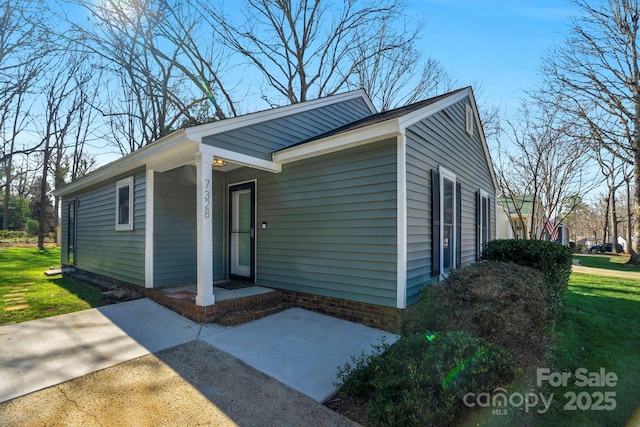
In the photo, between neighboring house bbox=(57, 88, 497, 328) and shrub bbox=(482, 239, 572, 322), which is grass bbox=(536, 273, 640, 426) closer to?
shrub bbox=(482, 239, 572, 322)

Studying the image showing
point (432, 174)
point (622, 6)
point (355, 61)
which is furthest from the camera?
point (355, 61)

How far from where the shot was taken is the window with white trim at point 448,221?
572cm

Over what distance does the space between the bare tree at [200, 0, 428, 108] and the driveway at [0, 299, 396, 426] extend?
449 inches

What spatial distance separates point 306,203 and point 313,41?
35.0 feet

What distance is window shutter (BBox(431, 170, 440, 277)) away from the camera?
17.3 ft

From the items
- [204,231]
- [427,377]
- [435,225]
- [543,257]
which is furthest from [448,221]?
[204,231]

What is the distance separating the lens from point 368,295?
4660 mm

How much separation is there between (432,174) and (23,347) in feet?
19.6

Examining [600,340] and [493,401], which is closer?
[493,401]

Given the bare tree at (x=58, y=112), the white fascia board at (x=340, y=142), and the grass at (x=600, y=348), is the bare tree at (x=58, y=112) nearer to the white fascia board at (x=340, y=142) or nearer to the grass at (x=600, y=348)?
the white fascia board at (x=340, y=142)

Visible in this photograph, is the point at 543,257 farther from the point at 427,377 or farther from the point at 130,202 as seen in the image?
the point at 130,202

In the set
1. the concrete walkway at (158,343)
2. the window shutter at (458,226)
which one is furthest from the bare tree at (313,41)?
the concrete walkway at (158,343)

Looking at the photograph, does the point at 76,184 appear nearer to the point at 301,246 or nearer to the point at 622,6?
the point at 301,246

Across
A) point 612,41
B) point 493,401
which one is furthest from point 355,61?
point 493,401
